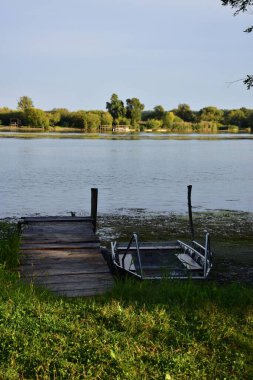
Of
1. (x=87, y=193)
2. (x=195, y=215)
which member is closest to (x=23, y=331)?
(x=195, y=215)

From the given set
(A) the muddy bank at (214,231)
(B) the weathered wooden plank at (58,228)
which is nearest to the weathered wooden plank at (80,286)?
(A) the muddy bank at (214,231)

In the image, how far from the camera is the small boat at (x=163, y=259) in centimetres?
1070

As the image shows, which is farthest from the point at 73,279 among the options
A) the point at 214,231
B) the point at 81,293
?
the point at 214,231

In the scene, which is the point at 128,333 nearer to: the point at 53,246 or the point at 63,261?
the point at 63,261

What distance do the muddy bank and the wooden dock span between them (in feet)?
10.8

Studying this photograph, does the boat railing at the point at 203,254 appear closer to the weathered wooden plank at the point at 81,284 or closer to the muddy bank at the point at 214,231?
the muddy bank at the point at 214,231

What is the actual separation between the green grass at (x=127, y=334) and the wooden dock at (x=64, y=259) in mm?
671

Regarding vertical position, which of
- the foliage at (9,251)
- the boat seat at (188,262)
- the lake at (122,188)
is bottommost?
the lake at (122,188)

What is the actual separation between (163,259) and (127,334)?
22.0 ft

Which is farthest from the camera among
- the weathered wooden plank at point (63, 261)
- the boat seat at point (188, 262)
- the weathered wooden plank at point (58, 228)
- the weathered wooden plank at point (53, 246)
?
the weathered wooden plank at point (58, 228)

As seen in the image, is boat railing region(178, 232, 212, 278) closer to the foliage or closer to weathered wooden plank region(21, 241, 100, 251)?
weathered wooden plank region(21, 241, 100, 251)

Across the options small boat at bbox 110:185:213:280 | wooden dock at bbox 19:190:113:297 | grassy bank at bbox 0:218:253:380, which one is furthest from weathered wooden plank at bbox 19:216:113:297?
small boat at bbox 110:185:213:280

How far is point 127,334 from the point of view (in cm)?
624

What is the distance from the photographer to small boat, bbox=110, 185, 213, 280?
10.7 meters
